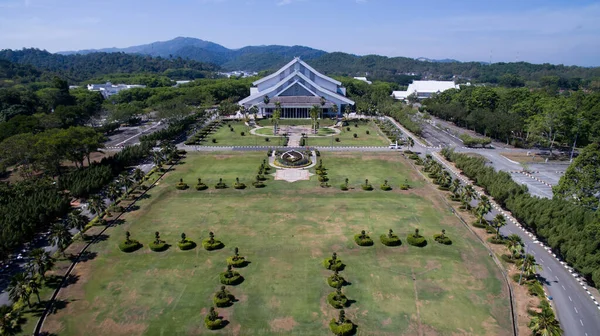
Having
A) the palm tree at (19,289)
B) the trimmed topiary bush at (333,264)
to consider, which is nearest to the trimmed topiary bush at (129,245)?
the palm tree at (19,289)

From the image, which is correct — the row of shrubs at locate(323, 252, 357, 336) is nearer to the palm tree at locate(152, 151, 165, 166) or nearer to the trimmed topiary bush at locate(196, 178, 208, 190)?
the trimmed topiary bush at locate(196, 178, 208, 190)

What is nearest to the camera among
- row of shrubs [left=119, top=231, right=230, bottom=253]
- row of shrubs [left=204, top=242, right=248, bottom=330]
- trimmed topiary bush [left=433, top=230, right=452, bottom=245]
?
row of shrubs [left=204, top=242, right=248, bottom=330]

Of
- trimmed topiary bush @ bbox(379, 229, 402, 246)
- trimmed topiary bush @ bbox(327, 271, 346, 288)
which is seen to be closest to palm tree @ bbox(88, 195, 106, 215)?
trimmed topiary bush @ bbox(327, 271, 346, 288)

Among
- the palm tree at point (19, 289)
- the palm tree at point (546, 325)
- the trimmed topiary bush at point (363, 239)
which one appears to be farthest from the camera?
the trimmed topiary bush at point (363, 239)

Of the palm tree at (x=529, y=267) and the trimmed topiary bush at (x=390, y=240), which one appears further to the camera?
the trimmed topiary bush at (x=390, y=240)

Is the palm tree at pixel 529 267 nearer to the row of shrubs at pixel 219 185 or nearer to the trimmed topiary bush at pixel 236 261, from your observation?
the trimmed topiary bush at pixel 236 261

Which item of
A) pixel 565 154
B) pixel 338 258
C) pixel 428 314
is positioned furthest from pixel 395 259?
pixel 565 154
